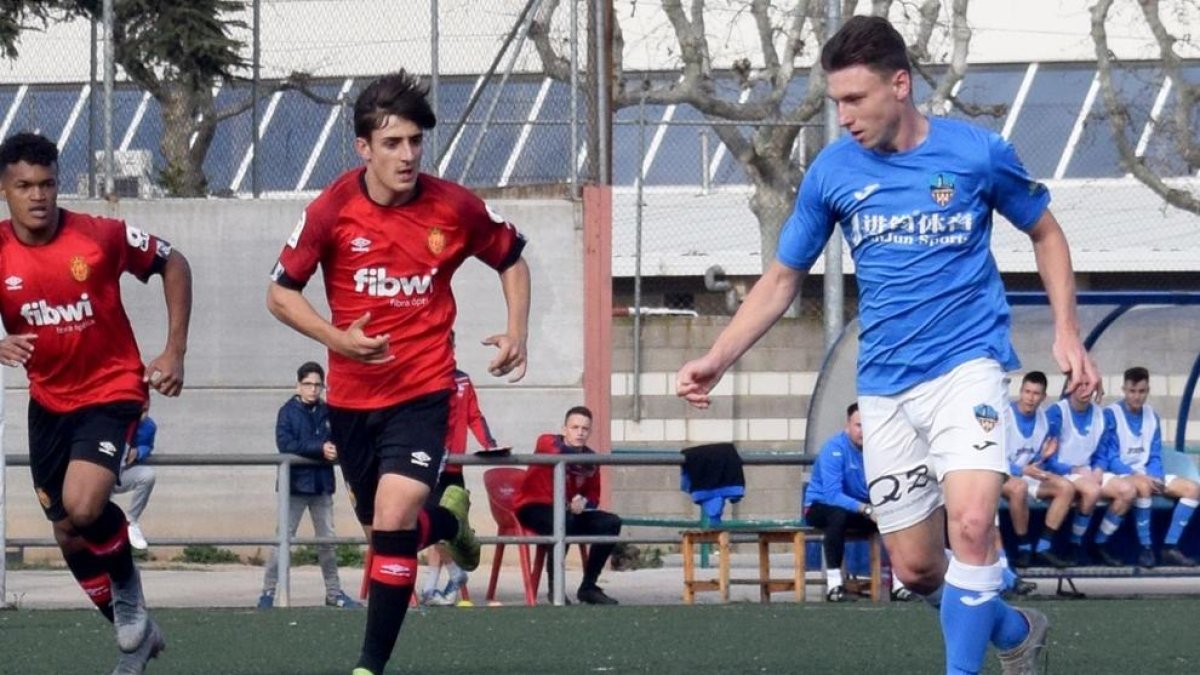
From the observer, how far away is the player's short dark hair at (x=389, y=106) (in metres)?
6.71

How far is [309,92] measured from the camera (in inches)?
658

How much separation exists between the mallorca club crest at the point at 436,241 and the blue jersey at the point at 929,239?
1.33m

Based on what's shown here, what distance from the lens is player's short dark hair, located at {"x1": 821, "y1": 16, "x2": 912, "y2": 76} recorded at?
5980mm

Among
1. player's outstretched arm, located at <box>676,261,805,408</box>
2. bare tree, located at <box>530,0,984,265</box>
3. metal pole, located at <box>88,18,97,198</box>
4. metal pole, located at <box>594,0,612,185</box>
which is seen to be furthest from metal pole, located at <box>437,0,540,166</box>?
player's outstretched arm, located at <box>676,261,805,408</box>

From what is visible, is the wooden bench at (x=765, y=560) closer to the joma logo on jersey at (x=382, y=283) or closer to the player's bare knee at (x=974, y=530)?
the joma logo on jersey at (x=382, y=283)

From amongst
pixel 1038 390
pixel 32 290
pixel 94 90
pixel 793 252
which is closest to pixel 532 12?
pixel 94 90

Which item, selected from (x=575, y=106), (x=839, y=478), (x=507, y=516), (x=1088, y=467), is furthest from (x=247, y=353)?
(x=1088, y=467)

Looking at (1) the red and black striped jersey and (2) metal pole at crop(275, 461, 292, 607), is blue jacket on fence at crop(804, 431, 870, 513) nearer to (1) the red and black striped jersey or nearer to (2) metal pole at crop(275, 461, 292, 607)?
(2) metal pole at crop(275, 461, 292, 607)

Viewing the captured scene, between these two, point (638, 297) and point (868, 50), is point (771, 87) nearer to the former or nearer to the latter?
point (638, 297)

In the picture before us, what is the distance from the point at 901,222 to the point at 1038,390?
832 cm

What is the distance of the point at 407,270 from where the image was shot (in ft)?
22.3

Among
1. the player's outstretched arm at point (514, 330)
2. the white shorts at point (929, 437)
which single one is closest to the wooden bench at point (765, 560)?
the player's outstretched arm at point (514, 330)

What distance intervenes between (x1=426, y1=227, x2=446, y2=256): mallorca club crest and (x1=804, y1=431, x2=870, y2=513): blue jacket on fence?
23.4ft

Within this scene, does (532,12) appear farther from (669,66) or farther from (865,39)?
(865,39)
